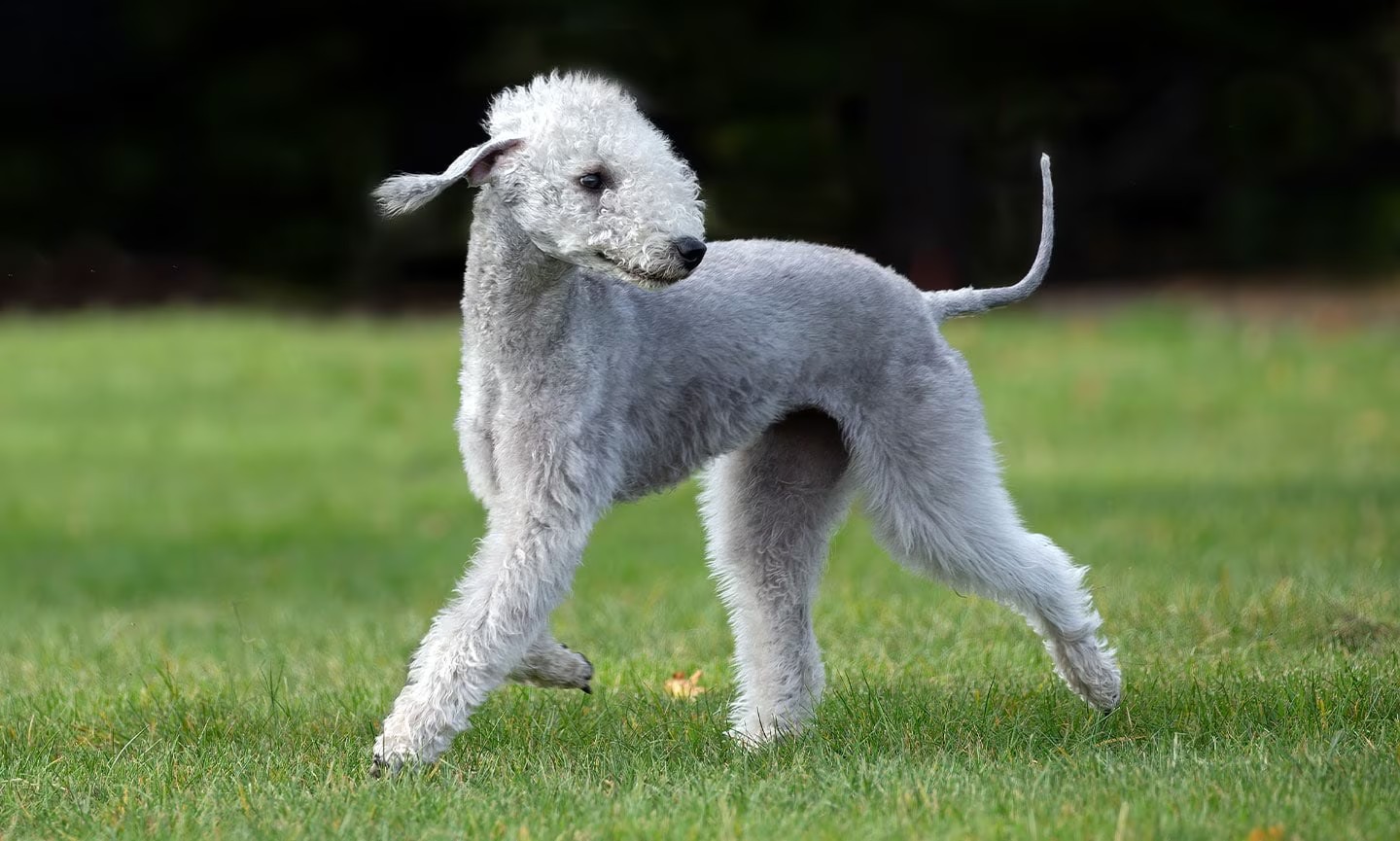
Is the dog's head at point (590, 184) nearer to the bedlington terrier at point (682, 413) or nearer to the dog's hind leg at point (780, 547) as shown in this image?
the bedlington terrier at point (682, 413)

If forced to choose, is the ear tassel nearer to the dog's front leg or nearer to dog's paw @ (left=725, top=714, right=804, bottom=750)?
the dog's front leg

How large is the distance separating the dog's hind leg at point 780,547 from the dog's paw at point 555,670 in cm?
50

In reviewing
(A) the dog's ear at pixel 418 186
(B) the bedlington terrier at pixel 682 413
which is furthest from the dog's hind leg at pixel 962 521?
(A) the dog's ear at pixel 418 186

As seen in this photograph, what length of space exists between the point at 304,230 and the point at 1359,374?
1431cm

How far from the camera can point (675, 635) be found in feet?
22.8

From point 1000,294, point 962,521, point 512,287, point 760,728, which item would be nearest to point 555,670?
point 760,728

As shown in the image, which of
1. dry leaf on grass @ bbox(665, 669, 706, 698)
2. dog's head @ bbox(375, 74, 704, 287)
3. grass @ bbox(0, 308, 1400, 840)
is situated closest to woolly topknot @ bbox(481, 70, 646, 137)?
dog's head @ bbox(375, 74, 704, 287)

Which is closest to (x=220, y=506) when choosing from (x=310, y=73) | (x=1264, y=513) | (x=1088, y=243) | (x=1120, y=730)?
(x=1264, y=513)

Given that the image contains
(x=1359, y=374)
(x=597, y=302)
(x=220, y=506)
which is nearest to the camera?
(x=597, y=302)

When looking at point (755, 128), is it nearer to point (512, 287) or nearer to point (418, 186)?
point (512, 287)

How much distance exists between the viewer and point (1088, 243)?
2322 centimetres

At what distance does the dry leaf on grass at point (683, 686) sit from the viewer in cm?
571

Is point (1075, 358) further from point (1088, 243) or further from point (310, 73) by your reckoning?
point (310, 73)

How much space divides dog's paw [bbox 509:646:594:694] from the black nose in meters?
1.30
